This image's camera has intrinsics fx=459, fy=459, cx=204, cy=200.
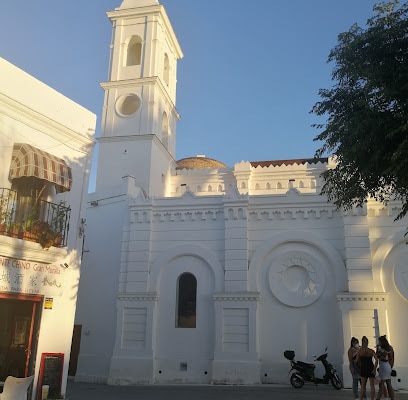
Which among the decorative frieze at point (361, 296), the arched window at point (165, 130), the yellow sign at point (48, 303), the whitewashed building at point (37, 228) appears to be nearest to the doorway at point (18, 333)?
the whitewashed building at point (37, 228)

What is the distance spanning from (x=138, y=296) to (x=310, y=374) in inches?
282

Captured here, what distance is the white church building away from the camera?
55.5 feet

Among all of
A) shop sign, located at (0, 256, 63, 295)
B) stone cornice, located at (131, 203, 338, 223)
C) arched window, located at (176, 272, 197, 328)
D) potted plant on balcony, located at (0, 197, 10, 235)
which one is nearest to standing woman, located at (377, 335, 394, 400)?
stone cornice, located at (131, 203, 338, 223)

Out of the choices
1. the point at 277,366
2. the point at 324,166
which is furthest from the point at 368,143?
the point at 324,166

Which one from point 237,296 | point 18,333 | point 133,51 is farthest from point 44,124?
point 133,51

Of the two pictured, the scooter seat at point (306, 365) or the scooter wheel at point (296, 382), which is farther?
the scooter seat at point (306, 365)

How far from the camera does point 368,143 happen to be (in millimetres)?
10023

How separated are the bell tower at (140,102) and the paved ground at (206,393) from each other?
11618 millimetres

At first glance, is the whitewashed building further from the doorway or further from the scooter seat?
the scooter seat

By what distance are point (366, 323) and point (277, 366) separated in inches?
142

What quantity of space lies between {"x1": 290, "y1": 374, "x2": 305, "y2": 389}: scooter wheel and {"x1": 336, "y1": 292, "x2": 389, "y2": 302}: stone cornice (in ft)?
10.4

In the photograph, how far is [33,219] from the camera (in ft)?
38.2

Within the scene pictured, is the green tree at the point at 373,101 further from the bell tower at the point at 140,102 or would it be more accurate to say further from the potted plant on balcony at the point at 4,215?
the bell tower at the point at 140,102

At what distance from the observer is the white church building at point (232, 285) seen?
16.9m
